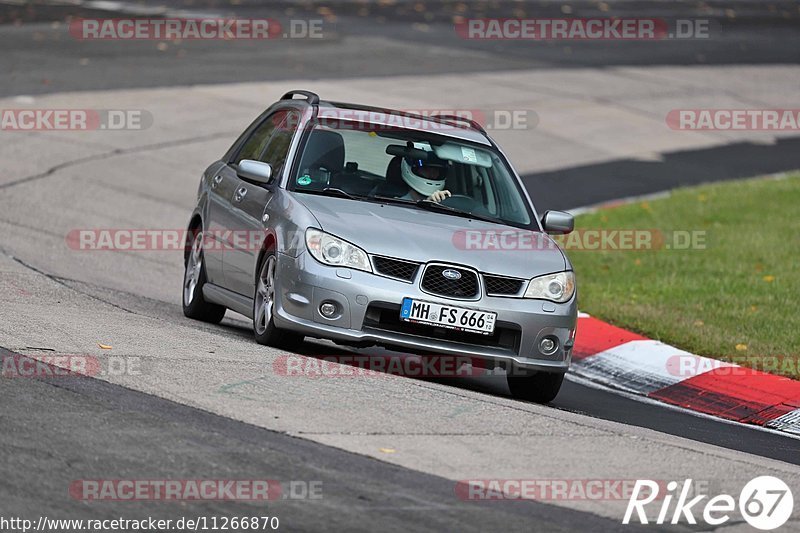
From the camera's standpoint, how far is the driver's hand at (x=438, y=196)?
10038mm

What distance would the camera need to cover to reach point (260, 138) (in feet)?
36.6

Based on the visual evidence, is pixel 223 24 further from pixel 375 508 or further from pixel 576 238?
pixel 375 508

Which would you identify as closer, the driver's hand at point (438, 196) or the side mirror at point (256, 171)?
the side mirror at point (256, 171)

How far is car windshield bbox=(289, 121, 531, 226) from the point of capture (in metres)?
9.96

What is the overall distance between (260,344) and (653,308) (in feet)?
14.7

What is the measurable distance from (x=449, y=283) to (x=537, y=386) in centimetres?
109

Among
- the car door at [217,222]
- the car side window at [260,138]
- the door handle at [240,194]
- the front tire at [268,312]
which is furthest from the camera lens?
the car side window at [260,138]

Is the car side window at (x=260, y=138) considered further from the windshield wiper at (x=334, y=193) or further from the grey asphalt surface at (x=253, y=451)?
the grey asphalt surface at (x=253, y=451)

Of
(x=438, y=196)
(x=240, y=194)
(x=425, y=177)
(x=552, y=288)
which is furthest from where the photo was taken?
(x=240, y=194)

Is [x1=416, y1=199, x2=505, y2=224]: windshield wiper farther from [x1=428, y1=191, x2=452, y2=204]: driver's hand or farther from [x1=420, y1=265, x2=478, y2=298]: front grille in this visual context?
[x1=420, y1=265, x2=478, y2=298]: front grille

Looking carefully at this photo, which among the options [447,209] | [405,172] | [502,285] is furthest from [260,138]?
[502,285]

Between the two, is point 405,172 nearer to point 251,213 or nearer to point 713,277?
point 251,213

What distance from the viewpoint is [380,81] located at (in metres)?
24.8

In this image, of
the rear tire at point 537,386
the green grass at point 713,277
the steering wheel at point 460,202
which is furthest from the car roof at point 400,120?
the green grass at point 713,277
